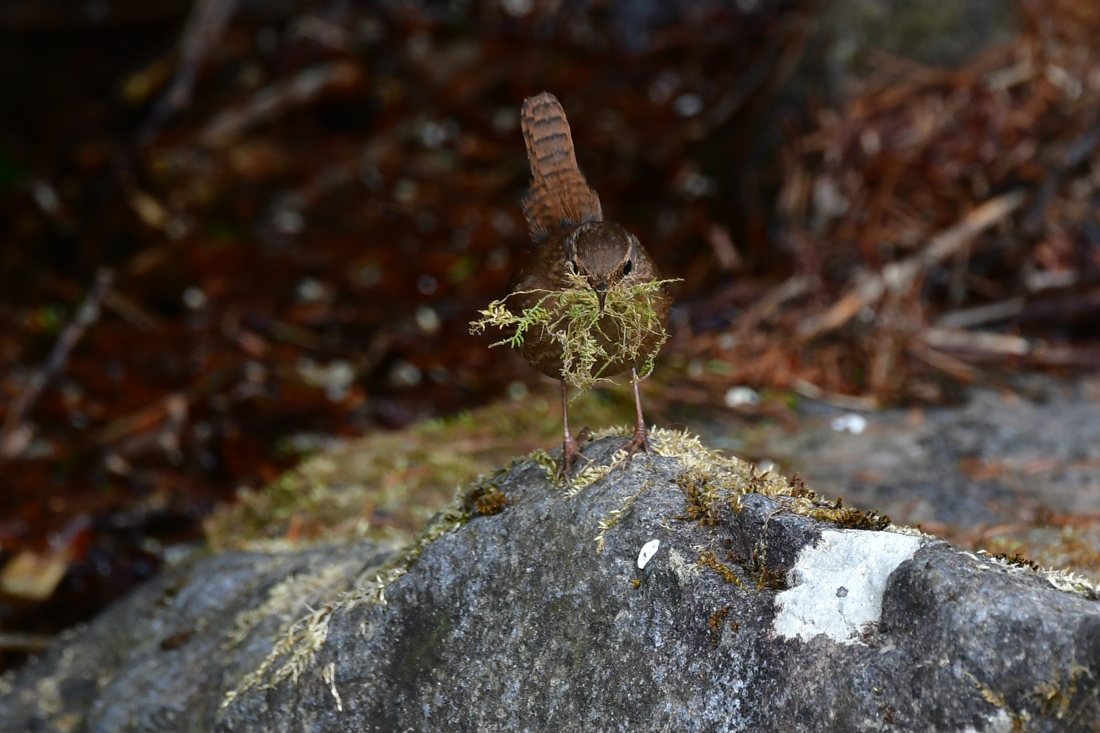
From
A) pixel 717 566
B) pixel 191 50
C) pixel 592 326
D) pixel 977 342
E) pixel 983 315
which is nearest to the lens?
pixel 717 566

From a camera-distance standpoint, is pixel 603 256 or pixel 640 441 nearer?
pixel 640 441

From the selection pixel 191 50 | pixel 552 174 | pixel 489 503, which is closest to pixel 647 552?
pixel 489 503

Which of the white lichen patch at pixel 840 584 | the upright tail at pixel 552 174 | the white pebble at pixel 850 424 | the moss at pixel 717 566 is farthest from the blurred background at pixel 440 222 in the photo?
the white lichen patch at pixel 840 584

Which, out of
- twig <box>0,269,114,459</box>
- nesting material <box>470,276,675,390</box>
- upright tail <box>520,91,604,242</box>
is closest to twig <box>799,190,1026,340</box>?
upright tail <box>520,91,604,242</box>

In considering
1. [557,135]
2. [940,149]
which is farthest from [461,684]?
[940,149]

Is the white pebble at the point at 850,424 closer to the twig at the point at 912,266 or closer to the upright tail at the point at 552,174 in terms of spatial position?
the twig at the point at 912,266

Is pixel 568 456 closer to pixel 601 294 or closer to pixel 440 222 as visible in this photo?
pixel 601 294
